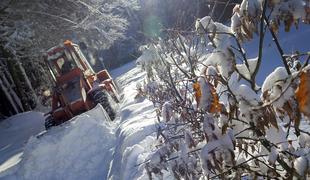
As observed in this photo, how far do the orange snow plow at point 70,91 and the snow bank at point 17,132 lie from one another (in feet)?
6.79

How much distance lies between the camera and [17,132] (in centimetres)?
1738

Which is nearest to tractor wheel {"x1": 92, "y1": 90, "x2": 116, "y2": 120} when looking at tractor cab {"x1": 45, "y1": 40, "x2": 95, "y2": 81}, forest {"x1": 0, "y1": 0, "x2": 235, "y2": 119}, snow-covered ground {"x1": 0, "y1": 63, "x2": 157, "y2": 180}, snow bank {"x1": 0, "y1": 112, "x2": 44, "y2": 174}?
snow-covered ground {"x1": 0, "y1": 63, "x2": 157, "y2": 180}

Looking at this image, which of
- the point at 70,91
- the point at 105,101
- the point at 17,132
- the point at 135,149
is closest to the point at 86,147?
the point at 105,101

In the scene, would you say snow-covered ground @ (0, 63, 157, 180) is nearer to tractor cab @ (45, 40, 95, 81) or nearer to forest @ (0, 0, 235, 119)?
tractor cab @ (45, 40, 95, 81)

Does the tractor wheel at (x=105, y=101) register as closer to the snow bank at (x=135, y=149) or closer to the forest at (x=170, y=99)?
the forest at (x=170, y=99)

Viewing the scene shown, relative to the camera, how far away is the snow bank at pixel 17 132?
1402 cm

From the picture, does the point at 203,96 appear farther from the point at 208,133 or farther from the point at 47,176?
the point at 47,176

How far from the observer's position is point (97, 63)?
45094 millimetres

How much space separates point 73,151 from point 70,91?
3.66 meters

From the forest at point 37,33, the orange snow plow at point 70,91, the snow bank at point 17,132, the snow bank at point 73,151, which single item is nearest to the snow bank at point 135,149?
the snow bank at point 73,151

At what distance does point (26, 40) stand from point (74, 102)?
8.23 meters

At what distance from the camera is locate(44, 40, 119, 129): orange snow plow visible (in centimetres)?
1171

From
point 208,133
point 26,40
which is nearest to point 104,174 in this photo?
point 208,133

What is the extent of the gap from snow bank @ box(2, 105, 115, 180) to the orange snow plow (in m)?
1.01
